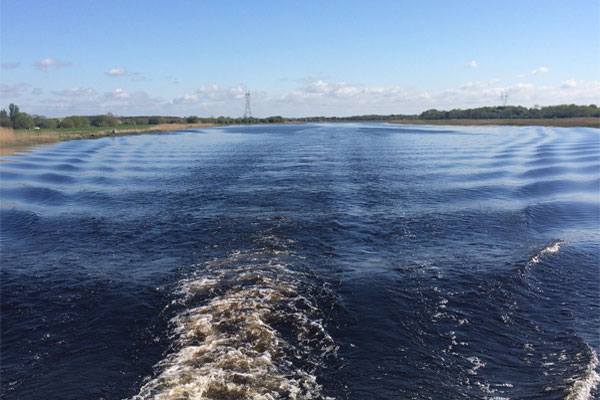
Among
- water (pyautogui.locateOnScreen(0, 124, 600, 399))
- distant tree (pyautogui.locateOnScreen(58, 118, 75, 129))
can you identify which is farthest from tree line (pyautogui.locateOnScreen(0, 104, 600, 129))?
water (pyautogui.locateOnScreen(0, 124, 600, 399))

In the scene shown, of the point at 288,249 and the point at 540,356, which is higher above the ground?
the point at 288,249

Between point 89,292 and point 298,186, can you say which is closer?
point 89,292

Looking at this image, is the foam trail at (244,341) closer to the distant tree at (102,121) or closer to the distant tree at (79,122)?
the distant tree at (79,122)

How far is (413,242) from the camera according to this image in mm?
17312

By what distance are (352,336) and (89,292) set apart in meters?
8.86

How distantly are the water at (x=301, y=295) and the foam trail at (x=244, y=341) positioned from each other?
45 mm

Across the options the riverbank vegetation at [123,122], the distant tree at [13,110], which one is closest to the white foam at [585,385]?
the riverbank vegetation at [123,122]

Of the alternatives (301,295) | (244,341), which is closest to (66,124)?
(301,295)

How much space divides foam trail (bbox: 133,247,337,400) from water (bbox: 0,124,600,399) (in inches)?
1.8

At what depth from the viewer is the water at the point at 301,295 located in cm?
875

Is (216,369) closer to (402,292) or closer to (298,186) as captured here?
(402,292)

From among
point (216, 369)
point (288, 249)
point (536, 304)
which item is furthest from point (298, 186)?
point (216, 369)

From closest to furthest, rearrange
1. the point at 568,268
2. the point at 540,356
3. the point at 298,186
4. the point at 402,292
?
the point at 540,356 → the point at 402,292 → the point at 568,268 → the point at 298,186

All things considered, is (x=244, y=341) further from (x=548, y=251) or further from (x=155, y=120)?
(x=155, y=120)
